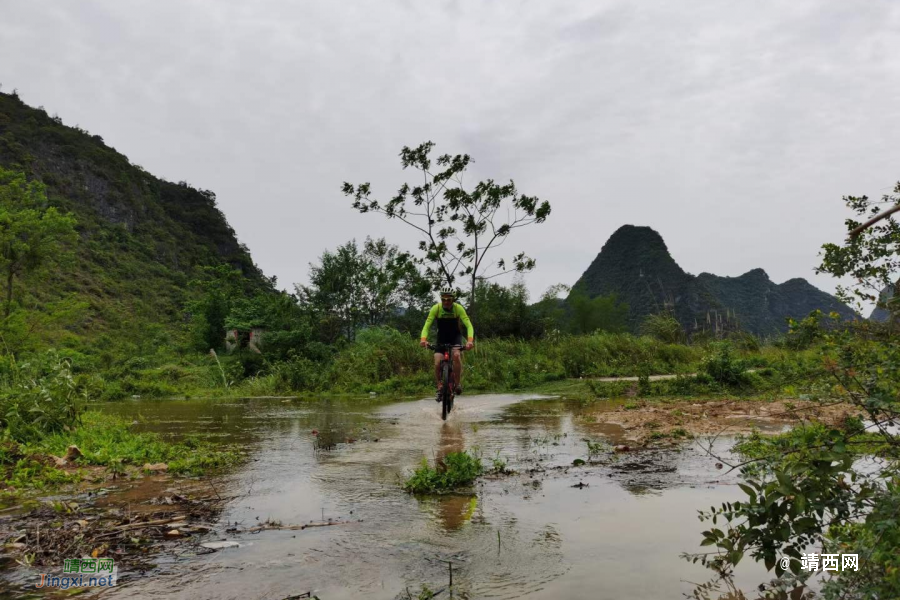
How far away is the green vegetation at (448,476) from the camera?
458 cm

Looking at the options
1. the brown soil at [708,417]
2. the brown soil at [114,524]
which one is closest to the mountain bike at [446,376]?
the brown soil at [708,417]

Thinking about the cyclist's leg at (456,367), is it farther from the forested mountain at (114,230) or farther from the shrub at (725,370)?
the forested mountain at (114,230)

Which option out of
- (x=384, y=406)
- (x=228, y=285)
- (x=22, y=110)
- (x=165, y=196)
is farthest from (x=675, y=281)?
(x=22, y=110)

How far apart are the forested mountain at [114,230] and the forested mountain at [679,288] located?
175ft

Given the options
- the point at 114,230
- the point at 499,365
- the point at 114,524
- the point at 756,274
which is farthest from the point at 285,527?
the point at 756,274

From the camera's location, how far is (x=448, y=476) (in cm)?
472

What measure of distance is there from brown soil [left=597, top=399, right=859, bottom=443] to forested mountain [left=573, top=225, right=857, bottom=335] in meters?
60.5

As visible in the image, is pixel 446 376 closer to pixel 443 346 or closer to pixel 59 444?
pixel 443 346

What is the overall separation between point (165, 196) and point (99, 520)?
117528 mm

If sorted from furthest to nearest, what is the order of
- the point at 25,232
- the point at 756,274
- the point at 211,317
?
the point at 756,274
the point at 211,317
the point at 25,232

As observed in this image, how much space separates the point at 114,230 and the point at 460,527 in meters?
89.6

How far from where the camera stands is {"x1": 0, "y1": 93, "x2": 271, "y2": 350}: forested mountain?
60.1m

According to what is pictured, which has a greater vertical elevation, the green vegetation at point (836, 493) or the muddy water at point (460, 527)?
the green vegetation at point (836, 493)

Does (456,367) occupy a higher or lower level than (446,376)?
higher
